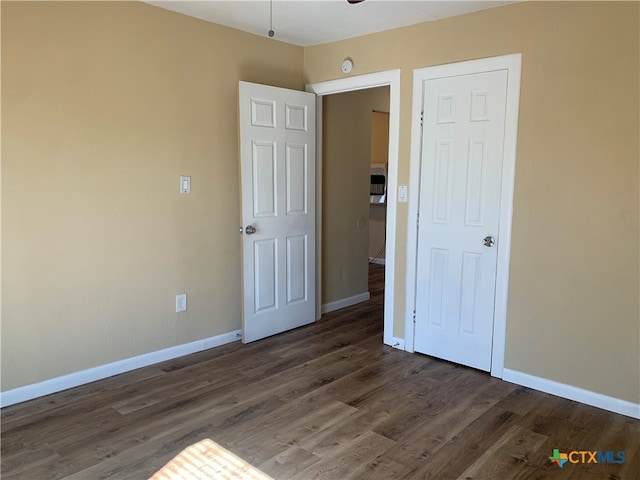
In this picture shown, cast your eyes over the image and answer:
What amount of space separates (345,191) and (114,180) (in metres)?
2.31

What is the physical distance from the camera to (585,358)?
284 cm

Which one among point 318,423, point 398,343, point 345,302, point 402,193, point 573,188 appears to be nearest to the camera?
point 318,423

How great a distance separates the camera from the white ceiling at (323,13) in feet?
9.78

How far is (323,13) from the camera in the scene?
3178mm

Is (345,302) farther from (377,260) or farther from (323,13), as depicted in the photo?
(323,13)

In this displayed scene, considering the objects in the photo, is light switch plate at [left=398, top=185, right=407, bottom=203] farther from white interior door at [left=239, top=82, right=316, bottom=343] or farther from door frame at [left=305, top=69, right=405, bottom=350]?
white interior door at [left=239, top=82, right=316, bottom=343]

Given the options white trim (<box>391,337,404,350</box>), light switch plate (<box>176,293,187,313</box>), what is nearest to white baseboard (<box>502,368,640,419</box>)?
white trim (<box>391,337,404,350</box>)

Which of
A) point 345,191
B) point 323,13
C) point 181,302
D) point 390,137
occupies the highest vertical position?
point 323,13

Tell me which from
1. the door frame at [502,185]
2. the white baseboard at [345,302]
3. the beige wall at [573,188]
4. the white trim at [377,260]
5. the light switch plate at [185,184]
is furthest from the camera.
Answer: the white trim at [377,260]

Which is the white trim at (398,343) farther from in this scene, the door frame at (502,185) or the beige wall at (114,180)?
the beige wall at (114,180)

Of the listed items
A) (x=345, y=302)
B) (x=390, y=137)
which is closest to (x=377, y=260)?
(x=345, y=302)

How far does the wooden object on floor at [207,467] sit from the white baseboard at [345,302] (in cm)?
238

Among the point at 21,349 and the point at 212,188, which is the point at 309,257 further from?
the point at 21,349

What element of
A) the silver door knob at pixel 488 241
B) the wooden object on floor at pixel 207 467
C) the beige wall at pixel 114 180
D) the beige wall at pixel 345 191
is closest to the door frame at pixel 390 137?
the beige wall at pixel 345 191
